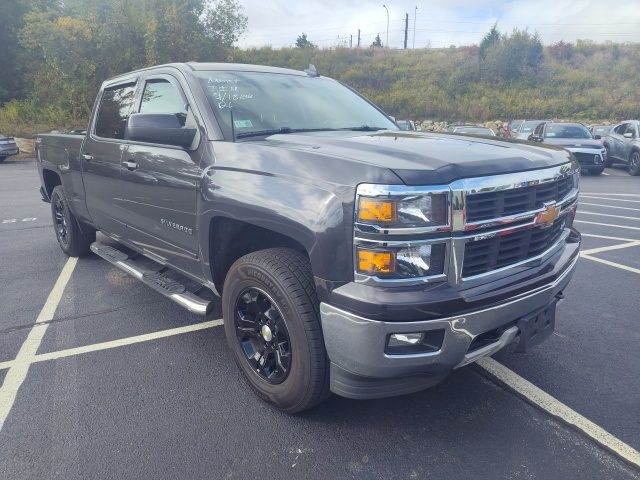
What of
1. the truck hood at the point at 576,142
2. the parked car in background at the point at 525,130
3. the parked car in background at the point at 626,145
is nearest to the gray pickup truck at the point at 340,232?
the truck hood at the point at 576,142

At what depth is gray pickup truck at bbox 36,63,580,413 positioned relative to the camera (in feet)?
7.21

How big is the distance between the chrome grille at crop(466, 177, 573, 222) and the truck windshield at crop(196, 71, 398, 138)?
1474mm

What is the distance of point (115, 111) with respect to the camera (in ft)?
14.7

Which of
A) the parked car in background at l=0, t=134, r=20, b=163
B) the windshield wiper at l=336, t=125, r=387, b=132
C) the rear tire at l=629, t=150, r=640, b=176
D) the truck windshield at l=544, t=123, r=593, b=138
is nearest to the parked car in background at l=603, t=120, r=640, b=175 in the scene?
the rear tire at l=629, t=150, r=640, b=176

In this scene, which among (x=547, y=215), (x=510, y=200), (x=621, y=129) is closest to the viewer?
(x=510, y=200)

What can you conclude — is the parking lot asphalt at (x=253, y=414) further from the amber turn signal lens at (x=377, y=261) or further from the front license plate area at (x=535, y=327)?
the amber turn signal lens at (x=377, y=261)

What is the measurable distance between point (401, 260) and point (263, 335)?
1.04 meters

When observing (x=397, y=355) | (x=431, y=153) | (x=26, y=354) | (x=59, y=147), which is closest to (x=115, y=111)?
(x=59, y=147)

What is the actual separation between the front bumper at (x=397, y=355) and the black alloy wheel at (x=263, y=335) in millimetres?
385

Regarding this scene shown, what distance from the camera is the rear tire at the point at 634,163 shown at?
635 inches

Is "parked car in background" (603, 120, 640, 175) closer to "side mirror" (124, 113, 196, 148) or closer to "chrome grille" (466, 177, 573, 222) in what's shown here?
"chrome grille" (466, 177, 573, 222)

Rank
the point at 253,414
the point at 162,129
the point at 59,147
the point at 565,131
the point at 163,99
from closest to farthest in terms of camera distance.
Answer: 1. the point at 253,414
2. the point at 162,129
3. the point at 163,99
4. the point at 59,147
5. the point at 565,131

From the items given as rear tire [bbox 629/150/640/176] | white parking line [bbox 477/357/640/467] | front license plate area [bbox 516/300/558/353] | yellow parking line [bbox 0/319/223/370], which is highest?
front license plate area [bbox 516/300/558/353]

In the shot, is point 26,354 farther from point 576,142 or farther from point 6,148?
point 6,148
